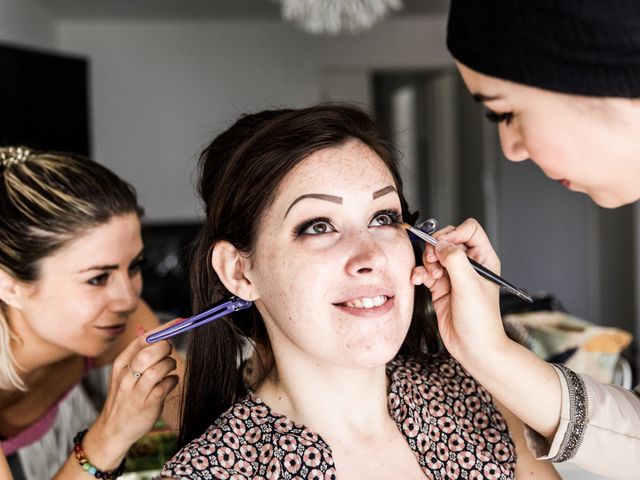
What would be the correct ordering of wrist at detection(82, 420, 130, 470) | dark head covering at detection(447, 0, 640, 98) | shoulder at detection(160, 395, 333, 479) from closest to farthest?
1. dark head covering at detection(447, 0, 640, 98)
2. shoulder at detection(160, 395, 333, 479)
3. wrist at detection(82, 420, 130, 470)

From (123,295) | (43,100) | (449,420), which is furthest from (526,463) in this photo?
(43,100)

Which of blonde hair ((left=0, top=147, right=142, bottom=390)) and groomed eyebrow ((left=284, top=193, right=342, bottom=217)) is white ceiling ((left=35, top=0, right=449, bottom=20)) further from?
groomed eyebrow ((left=284, top=193, right=342, bottom=217))

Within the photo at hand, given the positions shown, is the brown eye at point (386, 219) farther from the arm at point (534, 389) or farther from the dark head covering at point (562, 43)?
the dark head covering at point (562, 43)

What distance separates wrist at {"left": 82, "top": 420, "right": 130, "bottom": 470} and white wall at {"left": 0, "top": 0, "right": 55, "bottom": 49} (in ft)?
12.2

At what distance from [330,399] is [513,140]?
0.56m

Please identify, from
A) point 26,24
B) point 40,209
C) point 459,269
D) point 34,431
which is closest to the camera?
point 459,269

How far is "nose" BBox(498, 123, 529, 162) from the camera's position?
3.32 ft

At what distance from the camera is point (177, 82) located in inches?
255

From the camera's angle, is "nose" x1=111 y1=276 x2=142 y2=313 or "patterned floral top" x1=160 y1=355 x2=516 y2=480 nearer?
"patterned floral top" x1=160 y1=355 x2=516 y2=480

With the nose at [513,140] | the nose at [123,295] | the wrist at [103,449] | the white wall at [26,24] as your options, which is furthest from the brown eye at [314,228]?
the white wall at [26,24]

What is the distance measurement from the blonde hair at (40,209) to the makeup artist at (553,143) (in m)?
0.93

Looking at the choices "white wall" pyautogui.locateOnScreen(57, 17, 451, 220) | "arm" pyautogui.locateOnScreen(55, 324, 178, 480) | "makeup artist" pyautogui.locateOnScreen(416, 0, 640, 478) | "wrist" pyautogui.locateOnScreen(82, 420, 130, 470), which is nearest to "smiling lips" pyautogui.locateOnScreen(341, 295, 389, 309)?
"makeup artist" pyautogui.locateOnScreen(416, 0, 640, 478)

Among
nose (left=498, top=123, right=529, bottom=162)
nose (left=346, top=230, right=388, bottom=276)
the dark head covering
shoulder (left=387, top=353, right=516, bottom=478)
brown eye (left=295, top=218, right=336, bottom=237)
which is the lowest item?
shoulder (left=387, top=353, right=516, bottom=478)

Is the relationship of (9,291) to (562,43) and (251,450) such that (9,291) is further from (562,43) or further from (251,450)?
(562,43)
